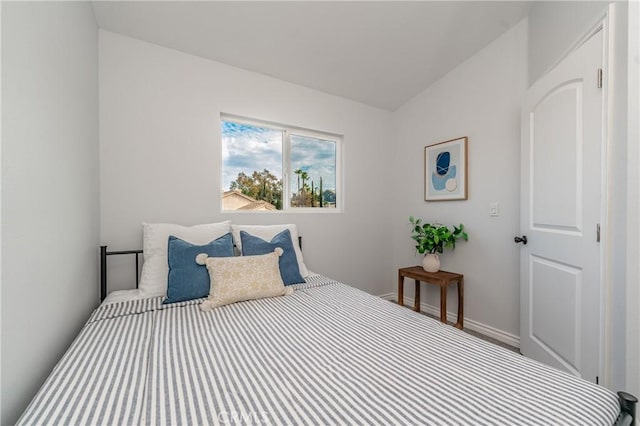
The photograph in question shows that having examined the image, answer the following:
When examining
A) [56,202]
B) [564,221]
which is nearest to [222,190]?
[56,202]


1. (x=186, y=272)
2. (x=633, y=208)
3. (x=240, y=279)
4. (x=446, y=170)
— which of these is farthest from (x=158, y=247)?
(x=446, y=170)

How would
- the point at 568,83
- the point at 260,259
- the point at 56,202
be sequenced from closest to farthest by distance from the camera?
the point at 56,202
the point at 568,83
the point at 260,259

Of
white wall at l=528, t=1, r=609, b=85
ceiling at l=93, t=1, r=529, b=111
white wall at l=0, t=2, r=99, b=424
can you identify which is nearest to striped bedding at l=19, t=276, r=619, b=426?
white wall at l=0, t=2, r=99, b=424

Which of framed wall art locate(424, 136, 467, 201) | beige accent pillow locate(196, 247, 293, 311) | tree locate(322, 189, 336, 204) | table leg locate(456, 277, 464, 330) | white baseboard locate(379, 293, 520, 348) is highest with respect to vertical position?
framed wall art locate(424, 136, 467, 201)

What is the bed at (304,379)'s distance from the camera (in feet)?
2.26

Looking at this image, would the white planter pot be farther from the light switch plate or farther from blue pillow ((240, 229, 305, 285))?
blue pillow ((240, 229, 305, 285))

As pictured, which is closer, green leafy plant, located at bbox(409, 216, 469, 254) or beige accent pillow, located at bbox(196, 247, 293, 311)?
beige accent pillow, located at bbox(196, 247, 293, 311)

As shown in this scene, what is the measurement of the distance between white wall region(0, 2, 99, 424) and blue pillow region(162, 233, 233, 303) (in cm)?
44

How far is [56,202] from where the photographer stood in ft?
3.83

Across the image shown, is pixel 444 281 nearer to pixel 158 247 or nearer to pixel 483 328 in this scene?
pixel 483 328

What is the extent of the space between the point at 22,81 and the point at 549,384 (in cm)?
193

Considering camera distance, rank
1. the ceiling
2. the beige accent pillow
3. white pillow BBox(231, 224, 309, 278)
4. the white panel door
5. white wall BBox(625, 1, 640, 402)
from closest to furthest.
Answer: white wall BBox(625, 1, 640, 402) → the white panel door → the beige accent pillow → the ceiling → white pillow BBox(231, 224, 309, 278)

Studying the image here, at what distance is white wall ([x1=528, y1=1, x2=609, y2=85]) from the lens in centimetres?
151

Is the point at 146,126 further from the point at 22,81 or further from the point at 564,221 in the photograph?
the point at 564,221
